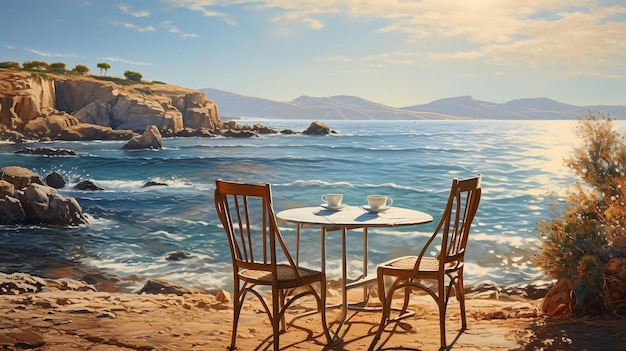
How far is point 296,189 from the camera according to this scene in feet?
39.2

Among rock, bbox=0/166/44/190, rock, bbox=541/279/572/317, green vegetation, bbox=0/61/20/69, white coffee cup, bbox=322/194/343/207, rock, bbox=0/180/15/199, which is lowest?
rock, bbox=541/279/572/317

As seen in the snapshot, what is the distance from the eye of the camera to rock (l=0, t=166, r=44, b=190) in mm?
9117

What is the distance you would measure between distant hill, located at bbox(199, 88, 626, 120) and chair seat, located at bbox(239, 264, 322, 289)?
507 inches

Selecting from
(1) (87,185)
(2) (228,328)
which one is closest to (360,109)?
(1) (87,185)

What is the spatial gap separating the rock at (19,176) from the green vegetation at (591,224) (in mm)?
7481

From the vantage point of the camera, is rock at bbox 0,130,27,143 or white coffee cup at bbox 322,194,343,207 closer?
white coffee cup at bbox 322,194,343,207

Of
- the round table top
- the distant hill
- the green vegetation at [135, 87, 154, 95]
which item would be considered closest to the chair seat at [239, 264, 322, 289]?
the round table top

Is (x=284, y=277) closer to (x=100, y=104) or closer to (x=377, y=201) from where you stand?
(x=377, y=201)

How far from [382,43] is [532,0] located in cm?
223

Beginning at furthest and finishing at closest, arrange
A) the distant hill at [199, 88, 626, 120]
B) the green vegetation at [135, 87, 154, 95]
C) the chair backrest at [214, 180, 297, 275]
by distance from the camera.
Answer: the green vegetation at [135, 87, 154, 95] → the distant hill at [199, 88, 626, 120] → the chair backrest at [214, 180, 297, 275]

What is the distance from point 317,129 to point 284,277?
59.5ft

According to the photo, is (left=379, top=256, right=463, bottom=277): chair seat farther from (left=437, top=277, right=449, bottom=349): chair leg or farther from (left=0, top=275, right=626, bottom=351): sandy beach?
(left=0, top=275, right=626, bottom=351): sandy beach

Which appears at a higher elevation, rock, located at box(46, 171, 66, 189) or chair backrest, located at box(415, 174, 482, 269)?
chair backrest, located at box(415, 174, 482, 269)

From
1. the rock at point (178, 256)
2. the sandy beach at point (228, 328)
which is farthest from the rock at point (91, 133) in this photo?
the sandy beach at point (228, 328)
